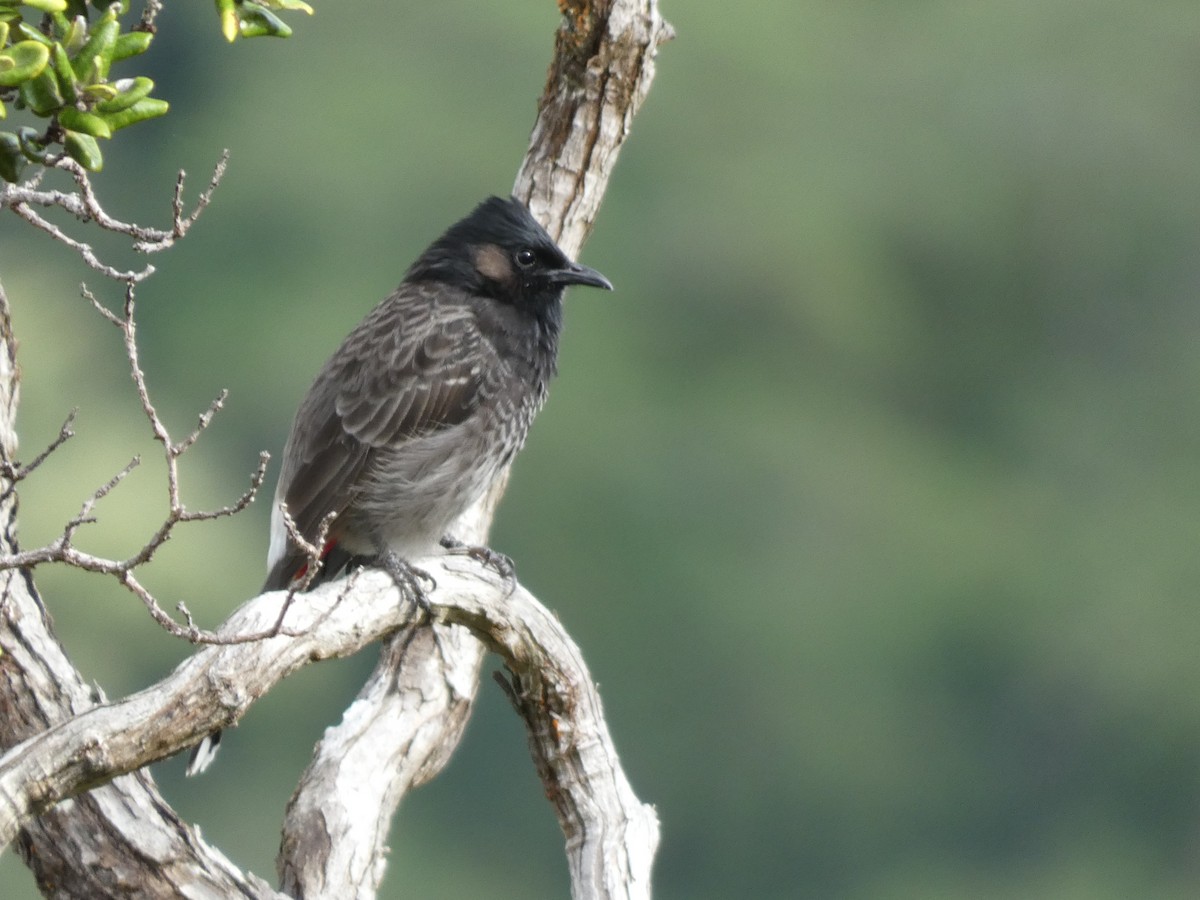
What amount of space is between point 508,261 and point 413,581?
1460 millimetres

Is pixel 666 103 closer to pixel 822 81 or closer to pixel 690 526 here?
pixel 822 81

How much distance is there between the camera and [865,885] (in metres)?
22.6

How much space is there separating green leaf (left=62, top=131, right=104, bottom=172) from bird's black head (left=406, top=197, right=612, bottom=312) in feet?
7.95

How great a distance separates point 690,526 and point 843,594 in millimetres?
2148

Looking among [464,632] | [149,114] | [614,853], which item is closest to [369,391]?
[464,632]

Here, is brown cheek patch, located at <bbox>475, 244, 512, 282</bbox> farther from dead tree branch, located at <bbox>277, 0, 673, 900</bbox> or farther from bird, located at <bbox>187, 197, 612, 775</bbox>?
dead tree branch, located at <bbox>277, 0, 673, 900</bbox>

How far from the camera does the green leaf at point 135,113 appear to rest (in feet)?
8.78

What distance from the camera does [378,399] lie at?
4.94 meters

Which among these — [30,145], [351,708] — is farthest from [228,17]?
[351,708]

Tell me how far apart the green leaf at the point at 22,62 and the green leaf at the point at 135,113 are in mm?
173

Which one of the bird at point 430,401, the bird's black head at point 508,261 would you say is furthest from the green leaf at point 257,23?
the bird's black head at point 508,261

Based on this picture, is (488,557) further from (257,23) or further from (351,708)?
(257,23)

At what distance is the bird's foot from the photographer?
3859 mm

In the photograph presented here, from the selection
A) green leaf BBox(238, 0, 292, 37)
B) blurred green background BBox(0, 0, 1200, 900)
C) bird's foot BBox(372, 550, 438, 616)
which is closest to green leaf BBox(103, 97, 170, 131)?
green leaf BBox(238, 0, 292, 37)
